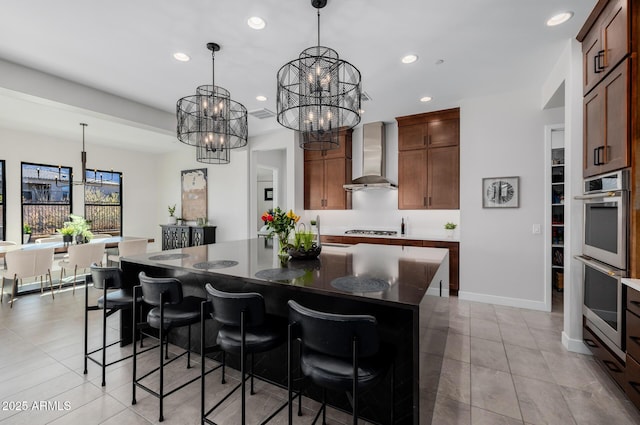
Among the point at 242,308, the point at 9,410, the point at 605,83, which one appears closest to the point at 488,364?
the point at 242,308

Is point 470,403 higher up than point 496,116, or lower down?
lower down

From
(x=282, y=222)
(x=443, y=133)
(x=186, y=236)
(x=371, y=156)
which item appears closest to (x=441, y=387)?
(x=282, y=222)

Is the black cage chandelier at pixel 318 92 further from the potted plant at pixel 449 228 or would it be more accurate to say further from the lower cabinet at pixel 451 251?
the potted plant at pixel 449 228

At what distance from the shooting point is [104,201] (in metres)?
7.21

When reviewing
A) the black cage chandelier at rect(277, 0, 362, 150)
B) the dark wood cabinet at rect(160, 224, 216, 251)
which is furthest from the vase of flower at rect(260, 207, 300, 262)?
the dark wood cabinet at rect(160, 224, 216, 251)

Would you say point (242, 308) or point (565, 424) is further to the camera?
point (565, 424)

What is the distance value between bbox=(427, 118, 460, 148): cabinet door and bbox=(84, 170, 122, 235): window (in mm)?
7306

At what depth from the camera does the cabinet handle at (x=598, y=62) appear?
2.27m

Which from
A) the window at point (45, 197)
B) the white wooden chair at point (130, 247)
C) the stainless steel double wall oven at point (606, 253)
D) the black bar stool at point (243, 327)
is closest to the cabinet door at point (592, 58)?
the stainless steel double wall oven at point (606, 253)

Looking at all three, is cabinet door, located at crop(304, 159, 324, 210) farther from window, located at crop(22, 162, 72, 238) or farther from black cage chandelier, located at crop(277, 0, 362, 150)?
window, located at crop(22, 162, 72, 238)

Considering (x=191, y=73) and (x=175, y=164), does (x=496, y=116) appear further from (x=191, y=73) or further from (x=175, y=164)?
(x=175, y=164)

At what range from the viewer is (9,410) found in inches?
75.2

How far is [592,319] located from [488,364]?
0.93 meters

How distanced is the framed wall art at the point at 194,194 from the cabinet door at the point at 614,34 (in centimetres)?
699
